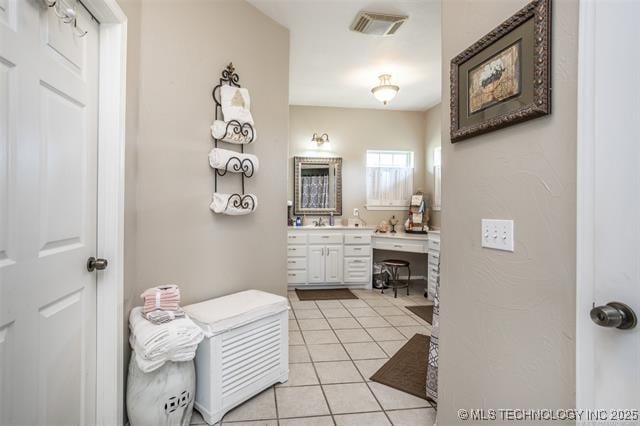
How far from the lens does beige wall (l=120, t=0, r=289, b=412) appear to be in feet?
5.85

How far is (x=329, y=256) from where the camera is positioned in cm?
450

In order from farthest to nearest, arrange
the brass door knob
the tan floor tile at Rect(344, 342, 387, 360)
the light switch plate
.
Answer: the tan floor tile at Rect(344, 342, 387, 360)
the light switch plate
the brass door knob

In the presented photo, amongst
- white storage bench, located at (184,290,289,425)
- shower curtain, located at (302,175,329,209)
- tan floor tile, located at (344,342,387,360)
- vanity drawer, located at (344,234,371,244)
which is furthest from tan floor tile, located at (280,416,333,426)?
shower curtain, located at (302,175,329,209)

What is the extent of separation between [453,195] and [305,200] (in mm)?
3593

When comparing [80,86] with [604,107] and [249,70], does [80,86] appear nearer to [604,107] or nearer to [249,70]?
[249,70]

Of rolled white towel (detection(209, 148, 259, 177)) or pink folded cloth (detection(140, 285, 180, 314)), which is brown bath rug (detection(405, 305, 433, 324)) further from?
pink folded cloth (detection(140, 285, 180, 314))

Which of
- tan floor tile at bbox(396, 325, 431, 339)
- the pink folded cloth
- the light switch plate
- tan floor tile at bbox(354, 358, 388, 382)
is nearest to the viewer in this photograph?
the light switch plate

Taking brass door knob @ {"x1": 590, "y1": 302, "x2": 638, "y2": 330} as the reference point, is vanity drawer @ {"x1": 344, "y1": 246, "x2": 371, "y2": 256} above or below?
below

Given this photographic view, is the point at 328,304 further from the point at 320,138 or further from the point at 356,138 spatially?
the point at 356,138

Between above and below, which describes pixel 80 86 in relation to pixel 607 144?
above

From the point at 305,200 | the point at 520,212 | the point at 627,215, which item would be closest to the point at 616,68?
the point at 627,215

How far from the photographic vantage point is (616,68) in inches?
28.3

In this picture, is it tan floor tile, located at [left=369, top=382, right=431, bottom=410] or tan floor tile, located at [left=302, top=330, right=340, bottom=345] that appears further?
tan floor tile, located at [left=302, top=330, right=340, bottom=345]

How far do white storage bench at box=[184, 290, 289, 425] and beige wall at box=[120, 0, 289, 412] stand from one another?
0.30 meters
